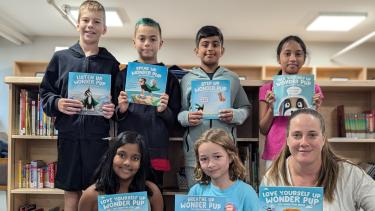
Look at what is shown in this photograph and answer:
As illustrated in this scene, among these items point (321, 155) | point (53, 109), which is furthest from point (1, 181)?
point (321, 155)

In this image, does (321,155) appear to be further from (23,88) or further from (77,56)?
(23,88)

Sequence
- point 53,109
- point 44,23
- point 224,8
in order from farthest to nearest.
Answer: point 44,23 → point 224,8 → point 53,109

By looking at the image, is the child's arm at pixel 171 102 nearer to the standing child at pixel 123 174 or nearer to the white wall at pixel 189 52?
the standing child at pixel 123 174

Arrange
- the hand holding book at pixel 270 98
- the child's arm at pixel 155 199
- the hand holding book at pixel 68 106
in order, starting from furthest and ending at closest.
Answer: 1. the hand holding book at pixel 270 98
2. the hand holding book at pixel 68 106
3. the child's arm at pixel 155 199

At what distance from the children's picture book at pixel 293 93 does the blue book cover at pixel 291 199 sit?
841 mm

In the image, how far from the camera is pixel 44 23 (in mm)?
6242

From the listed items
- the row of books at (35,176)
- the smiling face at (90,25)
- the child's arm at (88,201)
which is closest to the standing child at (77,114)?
the smiling face at (90,25)

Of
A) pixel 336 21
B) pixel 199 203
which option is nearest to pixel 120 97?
pixel 199 203

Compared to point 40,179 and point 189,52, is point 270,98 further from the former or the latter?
point 189,52

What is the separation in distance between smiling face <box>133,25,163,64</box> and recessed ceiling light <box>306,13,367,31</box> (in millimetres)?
4030

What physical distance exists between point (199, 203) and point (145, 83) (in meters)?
0.89

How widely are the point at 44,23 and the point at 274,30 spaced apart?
13.2 feet

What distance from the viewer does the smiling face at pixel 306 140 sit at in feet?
4.90

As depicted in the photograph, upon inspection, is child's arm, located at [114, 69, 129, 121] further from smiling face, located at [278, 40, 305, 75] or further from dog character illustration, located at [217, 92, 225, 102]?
smiling face, located at [278, 40, 305, 75]
